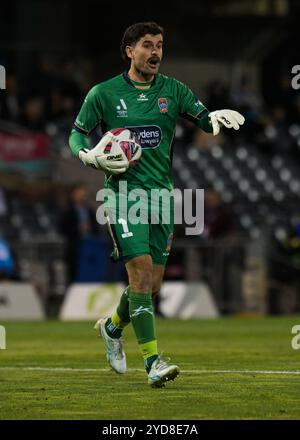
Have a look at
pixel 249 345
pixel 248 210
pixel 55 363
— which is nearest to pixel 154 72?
pixel 55 363

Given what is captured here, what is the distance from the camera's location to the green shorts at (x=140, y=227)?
32.8 ft

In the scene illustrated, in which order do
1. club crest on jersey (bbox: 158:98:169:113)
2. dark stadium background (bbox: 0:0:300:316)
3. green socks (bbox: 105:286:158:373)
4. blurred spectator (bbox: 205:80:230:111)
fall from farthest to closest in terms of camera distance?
1. blurred spectator (bbox: 205:80:230:111)
2. dark stadium background (bbox: 0:0:300:316)
3. club crest on jersey (bbox: 158:98:169:113)
4. green socks (bbox: 105:286:158:373)

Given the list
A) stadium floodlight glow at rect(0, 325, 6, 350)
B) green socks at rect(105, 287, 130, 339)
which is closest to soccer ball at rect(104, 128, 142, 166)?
green socks at rect(105, 287, 130, 339)

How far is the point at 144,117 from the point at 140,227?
2.81 feet

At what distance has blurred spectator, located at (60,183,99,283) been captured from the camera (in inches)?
856

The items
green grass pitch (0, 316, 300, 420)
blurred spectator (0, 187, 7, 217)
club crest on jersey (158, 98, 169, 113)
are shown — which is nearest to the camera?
green grass pitch (0, 316, 300, 420)

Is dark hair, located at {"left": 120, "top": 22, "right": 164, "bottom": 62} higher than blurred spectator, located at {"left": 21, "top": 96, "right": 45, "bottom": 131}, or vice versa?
dark hair, located at {"left": 120, "top": 22, "right": 164, "bottom": 62}

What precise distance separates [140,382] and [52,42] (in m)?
21.7

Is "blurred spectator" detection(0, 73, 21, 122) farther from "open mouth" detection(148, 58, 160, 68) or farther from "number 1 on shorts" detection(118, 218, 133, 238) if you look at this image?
"number 1 on shorts" detection(118, 218, 133, 238)

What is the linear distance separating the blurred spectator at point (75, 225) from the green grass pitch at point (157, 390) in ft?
15.4

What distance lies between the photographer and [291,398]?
8930mm

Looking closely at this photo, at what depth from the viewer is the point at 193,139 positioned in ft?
91.9

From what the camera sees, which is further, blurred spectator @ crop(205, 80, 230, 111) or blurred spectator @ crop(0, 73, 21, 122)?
blurred spectator @ crop(205, 80, 230, 111)
